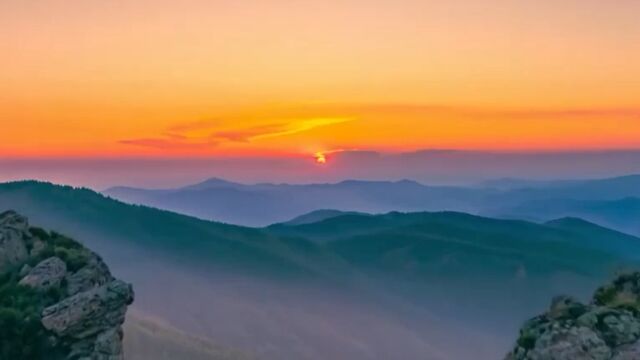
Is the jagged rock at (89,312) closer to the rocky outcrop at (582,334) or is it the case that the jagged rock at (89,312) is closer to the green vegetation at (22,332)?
the green vegetation at (22,332)

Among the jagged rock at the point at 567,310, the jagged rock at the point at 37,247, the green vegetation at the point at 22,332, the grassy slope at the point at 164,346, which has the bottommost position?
the grassy slope at the point at 164,346

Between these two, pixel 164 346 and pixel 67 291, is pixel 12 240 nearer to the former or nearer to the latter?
pixel 67 291

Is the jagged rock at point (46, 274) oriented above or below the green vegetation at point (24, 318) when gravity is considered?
above

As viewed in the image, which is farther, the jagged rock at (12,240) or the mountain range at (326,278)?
the mountain range at (326,278)

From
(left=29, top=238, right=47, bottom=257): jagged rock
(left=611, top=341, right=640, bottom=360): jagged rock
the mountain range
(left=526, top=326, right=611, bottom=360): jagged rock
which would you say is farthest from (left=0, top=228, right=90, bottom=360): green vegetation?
the mountain range

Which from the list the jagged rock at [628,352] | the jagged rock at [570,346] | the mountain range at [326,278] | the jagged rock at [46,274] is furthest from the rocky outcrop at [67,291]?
the mountain range at [326,278]

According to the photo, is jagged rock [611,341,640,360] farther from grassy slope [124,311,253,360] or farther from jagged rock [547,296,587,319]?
grassy slope [124,311,253,360]
